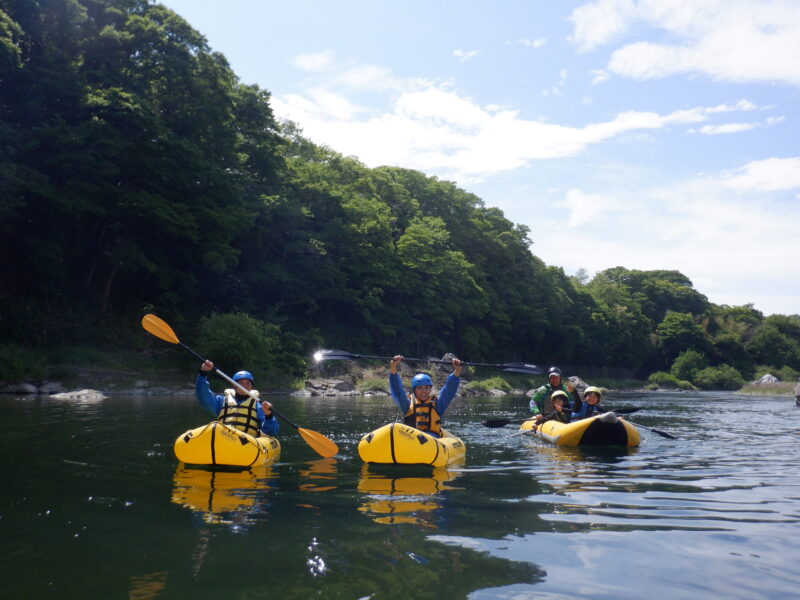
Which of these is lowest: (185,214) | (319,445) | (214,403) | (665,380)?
(665,380)

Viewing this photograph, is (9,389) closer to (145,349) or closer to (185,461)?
(145,349)

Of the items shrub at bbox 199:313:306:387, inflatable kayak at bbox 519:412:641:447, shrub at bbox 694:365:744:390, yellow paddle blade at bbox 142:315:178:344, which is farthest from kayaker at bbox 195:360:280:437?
shrub at bbox 694:365:744:390

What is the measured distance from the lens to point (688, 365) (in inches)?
2329

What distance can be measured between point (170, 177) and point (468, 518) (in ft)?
71.2

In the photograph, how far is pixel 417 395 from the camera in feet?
27.7

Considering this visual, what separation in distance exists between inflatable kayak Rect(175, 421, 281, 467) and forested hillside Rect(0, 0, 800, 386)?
15.1m

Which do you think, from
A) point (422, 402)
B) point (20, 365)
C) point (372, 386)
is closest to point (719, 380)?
point (372, 386)

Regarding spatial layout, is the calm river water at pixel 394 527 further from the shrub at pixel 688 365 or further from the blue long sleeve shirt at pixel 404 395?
the shrub at pixel 688 365

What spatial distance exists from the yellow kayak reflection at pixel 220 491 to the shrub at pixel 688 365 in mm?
58633

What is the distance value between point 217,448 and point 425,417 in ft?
9.03

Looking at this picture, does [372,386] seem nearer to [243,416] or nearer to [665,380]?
[243,416]

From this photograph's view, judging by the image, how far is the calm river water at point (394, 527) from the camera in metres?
3.42

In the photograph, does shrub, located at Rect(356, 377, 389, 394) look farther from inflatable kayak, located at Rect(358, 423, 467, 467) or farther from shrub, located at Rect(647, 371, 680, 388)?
shrub, located at Rect(647, 371, 680, 388)

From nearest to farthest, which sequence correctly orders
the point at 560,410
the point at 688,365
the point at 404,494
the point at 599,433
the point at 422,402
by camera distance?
1. the point at 404,494
2. the point at 422,402
3. the point at 599,433
4. the point at 560,410
5. the point at 688,365
